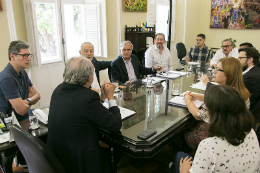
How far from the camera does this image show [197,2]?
663cm

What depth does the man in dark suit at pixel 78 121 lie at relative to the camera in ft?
4.04

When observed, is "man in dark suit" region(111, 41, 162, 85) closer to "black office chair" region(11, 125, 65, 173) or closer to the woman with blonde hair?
the woman with blonde hair

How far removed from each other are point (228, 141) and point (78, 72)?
91cm

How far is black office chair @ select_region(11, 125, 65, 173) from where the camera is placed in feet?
3.20

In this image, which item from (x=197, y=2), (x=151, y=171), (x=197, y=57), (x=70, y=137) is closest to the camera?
(x=70, y=137)

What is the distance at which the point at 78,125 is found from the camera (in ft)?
4.09

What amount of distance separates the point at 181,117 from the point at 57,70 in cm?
304

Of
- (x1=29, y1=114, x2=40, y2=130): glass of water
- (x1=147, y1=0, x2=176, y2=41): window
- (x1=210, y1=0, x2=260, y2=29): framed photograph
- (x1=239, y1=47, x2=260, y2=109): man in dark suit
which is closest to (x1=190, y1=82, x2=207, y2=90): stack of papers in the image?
(x1=239, y1=47, x2=260, y2=109): man in dark suit

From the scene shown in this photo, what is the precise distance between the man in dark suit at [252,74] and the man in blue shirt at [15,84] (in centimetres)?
212

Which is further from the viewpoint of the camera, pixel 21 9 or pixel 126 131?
pixel 21 9

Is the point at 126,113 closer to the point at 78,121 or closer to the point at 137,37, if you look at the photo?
the point at 78,121

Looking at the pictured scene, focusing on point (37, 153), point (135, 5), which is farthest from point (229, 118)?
point (135, 5)

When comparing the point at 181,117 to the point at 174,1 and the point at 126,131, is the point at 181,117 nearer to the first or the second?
the point at 126,131

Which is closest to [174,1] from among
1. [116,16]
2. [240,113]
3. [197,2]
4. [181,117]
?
[197,2]
